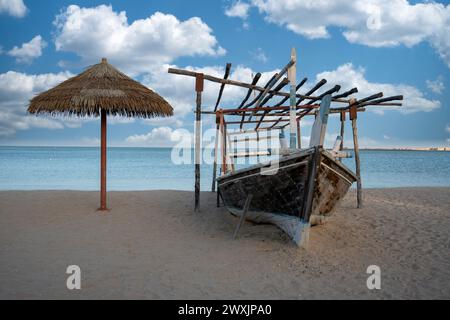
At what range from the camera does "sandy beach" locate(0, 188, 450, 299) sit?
4.30m

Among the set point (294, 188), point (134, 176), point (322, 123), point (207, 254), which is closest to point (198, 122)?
point (294, 188)

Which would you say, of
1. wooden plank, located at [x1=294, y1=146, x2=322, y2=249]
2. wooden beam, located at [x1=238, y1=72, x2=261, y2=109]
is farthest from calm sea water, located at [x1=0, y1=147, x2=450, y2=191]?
wooden plank, located at [x1=294, y1=146, x2=322, y2=249]

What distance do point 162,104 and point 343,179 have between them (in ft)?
13.7

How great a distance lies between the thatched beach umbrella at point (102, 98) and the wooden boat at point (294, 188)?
2550mm

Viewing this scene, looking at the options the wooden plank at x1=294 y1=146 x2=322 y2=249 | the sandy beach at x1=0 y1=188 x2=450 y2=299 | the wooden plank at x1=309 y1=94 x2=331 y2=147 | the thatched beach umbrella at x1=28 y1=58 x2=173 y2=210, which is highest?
the thatched beach umbrella at x1=28 y1=58 x2=173 y2=210

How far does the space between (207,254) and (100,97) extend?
3.84 meters

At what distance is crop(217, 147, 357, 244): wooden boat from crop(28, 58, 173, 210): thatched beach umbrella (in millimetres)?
2550

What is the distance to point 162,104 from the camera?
8.20 meters

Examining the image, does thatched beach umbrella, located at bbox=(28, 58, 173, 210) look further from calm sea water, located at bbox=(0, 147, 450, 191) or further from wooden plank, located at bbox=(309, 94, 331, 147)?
calm sea water, located at bbox=(0, 147, 450, 191)

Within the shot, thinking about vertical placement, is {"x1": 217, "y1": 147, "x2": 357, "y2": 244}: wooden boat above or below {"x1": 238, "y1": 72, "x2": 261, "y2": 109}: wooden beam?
below

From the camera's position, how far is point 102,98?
7.36m

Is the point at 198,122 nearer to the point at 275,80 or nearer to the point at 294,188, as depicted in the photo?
the point at 275,80
